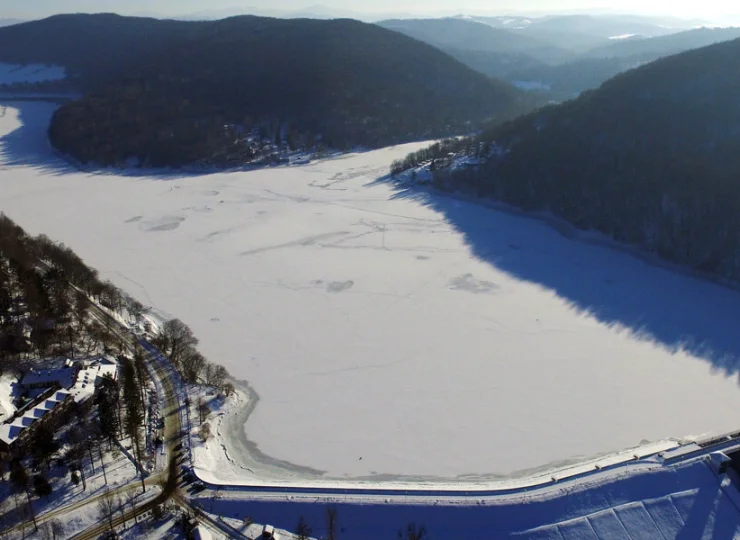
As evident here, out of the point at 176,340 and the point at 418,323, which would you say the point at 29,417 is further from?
the point at 418,323

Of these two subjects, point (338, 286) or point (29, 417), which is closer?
point (29, 417)

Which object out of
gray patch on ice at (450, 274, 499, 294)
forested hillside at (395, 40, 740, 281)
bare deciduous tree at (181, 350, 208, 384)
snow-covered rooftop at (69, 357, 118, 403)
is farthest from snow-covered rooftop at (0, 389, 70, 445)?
forested hillside at (395, 40, 740, 281)

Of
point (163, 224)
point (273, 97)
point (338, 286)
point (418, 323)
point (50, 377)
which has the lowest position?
point (418, 323)

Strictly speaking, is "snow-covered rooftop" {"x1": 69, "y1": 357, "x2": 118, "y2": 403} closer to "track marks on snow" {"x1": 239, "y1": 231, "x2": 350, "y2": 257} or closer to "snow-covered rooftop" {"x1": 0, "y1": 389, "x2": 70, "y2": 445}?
"snow-covered rooftop" {"x1": 0, "y1": 389, "x2": 70, "y2": 445}

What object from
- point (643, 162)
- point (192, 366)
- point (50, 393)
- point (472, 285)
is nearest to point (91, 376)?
point (50, 393)

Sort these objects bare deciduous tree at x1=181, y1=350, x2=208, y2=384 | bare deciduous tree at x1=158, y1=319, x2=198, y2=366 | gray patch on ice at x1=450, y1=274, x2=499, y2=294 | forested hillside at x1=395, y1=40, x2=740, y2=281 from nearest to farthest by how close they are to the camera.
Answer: bare deciduous tree at x1=181, y1=350, x2=208, y2=384 < bare deciduous tree at x1=158, y1=319, x2=198, y2=366 < gray patch on ice at x1=450, y1=274, x2=499, y2=294 < forested hillside at x1=395, y1=40, x2=740, y2=281

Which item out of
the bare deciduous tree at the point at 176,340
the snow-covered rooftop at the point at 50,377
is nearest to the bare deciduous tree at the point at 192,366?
the bare deciduous tree at the point at 176,340

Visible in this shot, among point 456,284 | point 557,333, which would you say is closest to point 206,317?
point 456,284
